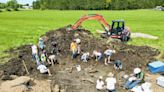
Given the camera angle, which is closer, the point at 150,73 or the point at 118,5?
the point at 150,73

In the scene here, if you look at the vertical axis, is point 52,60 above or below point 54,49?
below

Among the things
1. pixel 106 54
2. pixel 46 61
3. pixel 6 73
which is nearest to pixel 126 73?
pixel 106 54

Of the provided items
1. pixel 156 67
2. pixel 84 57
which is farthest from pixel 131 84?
pixel 84 57

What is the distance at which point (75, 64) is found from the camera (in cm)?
1747

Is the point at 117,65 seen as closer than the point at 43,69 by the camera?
No

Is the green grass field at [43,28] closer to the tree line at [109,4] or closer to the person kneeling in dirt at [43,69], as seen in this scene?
the person kneeling in dirt at [43,69]

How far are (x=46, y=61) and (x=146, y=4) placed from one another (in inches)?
3895

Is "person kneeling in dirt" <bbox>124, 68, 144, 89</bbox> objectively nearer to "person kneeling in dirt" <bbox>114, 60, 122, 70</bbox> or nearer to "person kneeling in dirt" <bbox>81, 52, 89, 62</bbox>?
"person kneeling in dirt" <bbox>114, 60, 122, 70</bbox>

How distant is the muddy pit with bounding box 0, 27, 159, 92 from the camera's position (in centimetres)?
1501

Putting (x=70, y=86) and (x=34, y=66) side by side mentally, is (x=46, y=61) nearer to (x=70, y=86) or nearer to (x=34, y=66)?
(x=34, y=66)

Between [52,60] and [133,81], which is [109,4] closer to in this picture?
[52,60]

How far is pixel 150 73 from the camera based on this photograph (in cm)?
1655

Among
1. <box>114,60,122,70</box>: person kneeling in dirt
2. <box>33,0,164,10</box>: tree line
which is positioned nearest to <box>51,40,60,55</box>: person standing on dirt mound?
<box>114,60,122,70</box>: person kneeling in dirt

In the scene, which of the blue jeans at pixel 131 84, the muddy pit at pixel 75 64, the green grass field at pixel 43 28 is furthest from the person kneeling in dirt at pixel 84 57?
the green grass field at pixel 43 28
